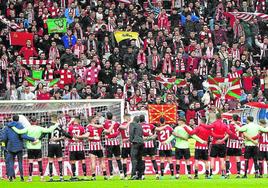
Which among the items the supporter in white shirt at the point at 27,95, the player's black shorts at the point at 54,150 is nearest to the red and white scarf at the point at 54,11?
the supporter in white shirt at the point at 27,95

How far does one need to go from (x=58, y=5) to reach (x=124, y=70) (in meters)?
4.80

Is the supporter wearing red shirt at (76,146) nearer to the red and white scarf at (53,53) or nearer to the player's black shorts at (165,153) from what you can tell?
the player's black shorts at (165,153)

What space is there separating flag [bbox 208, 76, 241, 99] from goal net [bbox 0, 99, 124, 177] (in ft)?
19.5

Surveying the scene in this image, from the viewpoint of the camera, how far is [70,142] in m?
40.6

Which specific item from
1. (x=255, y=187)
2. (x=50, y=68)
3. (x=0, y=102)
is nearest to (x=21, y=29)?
(x=50, y=68)

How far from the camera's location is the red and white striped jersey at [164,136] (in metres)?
41.2

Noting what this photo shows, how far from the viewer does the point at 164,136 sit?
41.4m

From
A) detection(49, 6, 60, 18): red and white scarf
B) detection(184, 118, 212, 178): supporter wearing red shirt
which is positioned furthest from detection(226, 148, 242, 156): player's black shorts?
detection(49, 6, 60, 18): red and white scarf

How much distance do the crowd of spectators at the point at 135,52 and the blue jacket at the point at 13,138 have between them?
17.7 feet

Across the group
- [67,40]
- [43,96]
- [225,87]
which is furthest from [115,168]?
A: [67,40]

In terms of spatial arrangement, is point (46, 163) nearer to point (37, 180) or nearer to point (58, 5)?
point (37, 180)

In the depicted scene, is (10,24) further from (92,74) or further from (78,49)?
(92,74)

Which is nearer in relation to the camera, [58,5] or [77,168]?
[77,168]

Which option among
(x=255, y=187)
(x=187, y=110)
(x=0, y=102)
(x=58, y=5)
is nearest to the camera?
(x=255, y=187)
